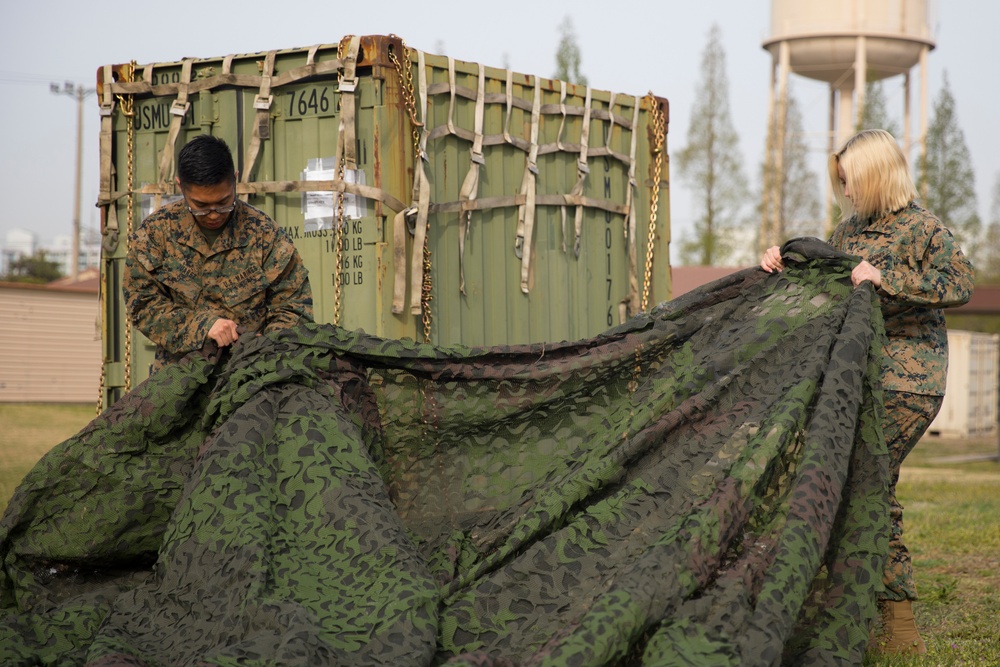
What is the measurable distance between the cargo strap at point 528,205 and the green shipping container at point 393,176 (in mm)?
11

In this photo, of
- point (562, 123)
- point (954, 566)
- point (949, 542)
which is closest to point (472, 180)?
point (562, 123)

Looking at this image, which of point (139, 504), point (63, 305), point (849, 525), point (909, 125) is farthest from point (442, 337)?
point (909, 125)

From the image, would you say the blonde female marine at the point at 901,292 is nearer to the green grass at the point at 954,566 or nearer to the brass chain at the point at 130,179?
the green grass at the point at 954,566

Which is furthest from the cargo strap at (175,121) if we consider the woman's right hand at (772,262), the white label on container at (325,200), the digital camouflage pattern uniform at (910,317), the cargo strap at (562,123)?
the digital camouflage pattern uniform at (910,317)

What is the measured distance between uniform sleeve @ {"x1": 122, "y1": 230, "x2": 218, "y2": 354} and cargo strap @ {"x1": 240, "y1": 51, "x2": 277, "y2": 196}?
2.26 metres

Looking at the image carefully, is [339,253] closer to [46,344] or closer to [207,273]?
[207,273]

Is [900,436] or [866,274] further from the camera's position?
[900,436]

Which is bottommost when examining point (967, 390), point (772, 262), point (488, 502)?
point (967, 390)

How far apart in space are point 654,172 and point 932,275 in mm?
4672

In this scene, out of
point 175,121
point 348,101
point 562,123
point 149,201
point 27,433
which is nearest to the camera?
point 348,101

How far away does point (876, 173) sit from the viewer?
14.8ft

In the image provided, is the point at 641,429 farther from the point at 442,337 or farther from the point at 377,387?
the point at 442,337

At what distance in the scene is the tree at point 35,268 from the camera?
51.2 meters

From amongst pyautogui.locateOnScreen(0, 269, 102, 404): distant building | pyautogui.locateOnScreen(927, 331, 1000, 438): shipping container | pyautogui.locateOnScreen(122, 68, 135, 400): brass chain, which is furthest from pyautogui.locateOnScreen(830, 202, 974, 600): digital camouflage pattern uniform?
pyautogui.locateOnScreen(0, 269, 102, 404): distant building
